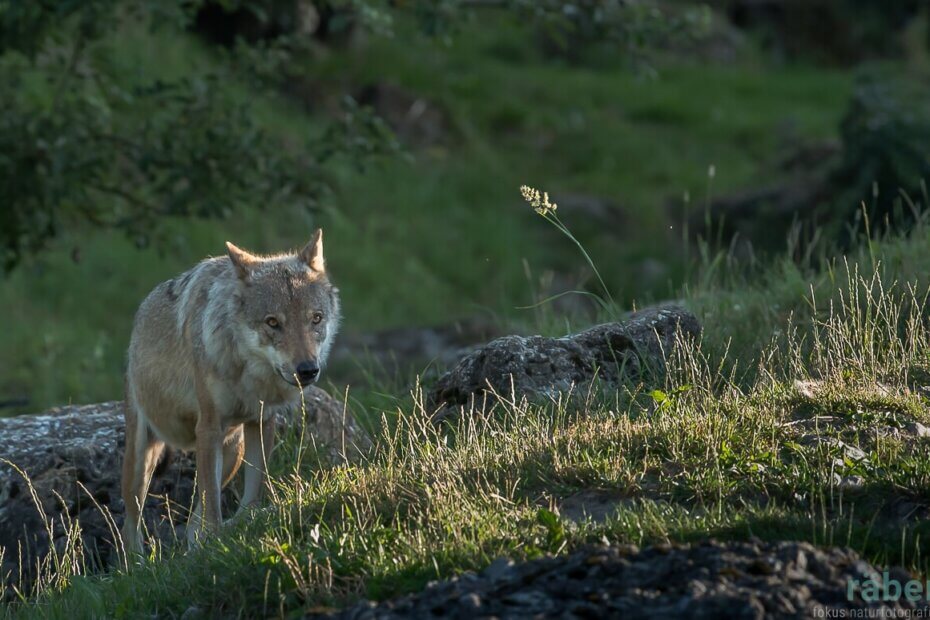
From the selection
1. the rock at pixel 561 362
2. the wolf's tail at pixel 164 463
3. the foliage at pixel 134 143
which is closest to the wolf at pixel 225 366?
the wolf's tail at pixel 164 463

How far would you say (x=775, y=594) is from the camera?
4500 mm

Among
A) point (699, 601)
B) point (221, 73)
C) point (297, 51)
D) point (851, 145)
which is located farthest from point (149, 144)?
point (297, 51)

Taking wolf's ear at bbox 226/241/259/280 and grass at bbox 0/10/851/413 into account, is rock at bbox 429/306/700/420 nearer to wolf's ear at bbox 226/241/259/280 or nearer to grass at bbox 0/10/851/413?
wolf's ear at bbox 226/241/259/280

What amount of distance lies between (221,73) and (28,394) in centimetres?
531

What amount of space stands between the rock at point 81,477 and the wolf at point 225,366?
0.33 metres

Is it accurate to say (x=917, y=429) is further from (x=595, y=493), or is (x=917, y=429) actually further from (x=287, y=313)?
(x=287, y=313)

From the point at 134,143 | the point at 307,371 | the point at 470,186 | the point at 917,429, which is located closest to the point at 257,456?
the point at 307,371

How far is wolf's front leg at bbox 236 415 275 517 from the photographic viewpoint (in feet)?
24.4

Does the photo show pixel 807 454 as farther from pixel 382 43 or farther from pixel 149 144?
pixel 382 43

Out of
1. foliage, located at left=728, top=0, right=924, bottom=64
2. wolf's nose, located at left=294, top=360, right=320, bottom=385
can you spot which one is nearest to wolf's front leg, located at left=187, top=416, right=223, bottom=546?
wolf's nose, located at left=294, top=360, right=320, bottom=385

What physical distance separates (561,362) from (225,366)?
1929mm

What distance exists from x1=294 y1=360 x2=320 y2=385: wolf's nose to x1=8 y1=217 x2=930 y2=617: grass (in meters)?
0.55

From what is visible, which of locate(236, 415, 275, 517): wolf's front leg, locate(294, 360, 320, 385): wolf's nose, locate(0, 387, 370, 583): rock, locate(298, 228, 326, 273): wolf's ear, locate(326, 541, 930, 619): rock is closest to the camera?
locate(326, 541, 930, 619): rock

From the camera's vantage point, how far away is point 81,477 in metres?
8.32
